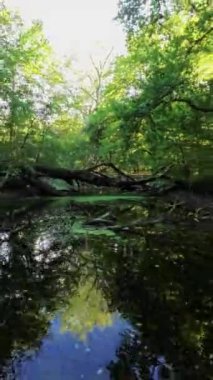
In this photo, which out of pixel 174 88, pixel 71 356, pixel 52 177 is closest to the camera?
pixel 71 356

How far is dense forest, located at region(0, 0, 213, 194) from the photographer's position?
1322cm

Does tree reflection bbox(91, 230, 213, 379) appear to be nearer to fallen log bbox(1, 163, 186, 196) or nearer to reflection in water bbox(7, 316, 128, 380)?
reflection in water bbox(7, 316, 128, 380)

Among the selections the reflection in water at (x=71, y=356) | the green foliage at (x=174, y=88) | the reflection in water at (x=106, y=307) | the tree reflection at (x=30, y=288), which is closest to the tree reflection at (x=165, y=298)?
the reflection in water at (x=106, y=307)

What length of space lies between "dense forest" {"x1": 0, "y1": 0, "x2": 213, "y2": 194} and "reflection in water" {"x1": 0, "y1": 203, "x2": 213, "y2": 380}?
5.97 metres

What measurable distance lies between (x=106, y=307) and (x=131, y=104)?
9.37 metres

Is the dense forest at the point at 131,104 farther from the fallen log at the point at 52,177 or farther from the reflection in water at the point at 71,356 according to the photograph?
the reflection in water at the point at 71,356

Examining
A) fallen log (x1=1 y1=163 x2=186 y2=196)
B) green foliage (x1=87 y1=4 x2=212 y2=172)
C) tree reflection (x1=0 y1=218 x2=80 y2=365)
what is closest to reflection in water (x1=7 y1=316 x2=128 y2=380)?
tree reflection (x1=0 y1=218 x2=80 y2=365)

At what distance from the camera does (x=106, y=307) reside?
5.77 meters

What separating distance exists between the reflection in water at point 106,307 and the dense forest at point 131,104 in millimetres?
5968

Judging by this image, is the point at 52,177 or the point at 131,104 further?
the point at 52,177

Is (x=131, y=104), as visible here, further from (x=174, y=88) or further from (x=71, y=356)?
(x=71, y=356)

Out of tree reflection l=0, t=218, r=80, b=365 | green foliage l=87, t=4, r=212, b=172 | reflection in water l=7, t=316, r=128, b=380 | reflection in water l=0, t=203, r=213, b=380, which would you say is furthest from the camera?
green foliage l=87, t=4, r=212, b=172

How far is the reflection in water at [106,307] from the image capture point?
4129mm

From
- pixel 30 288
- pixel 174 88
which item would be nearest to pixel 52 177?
pixel 174 88
